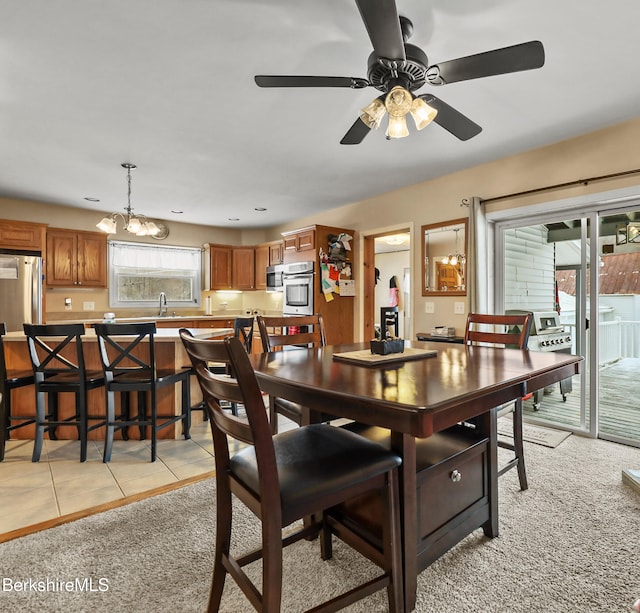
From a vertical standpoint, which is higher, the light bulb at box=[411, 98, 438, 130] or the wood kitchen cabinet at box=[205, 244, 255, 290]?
the light bulb at box=[411, 98, 438, 130]

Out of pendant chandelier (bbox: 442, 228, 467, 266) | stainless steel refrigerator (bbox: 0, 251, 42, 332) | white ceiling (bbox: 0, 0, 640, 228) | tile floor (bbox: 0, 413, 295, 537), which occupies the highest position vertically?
white ceiling (bbox: 0, 0, 640, 228)

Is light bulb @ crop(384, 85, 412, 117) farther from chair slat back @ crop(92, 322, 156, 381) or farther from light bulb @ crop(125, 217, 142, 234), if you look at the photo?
light bulb @ crop(125, 217, 142, 234)

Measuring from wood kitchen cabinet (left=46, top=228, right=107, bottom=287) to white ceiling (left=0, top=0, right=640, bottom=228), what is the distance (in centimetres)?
98

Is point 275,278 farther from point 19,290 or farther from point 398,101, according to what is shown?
point 398,101

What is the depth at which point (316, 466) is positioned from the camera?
1.21 metres

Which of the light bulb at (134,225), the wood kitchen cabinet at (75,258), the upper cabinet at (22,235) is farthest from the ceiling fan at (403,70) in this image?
the wood kitchen cabinet at (75,258)

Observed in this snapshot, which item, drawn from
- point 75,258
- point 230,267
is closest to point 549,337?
point 230,267

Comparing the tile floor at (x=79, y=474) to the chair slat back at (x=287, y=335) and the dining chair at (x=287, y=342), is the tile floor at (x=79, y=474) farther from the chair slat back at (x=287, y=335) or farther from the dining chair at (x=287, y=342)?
the chair slat back at (x=287, y=335)

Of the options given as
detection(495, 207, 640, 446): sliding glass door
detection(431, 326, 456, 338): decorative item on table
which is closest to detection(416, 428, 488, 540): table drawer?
detection(495, 207, 640, 446): sliding glass door

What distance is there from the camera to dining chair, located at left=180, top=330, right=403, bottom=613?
1.04 m

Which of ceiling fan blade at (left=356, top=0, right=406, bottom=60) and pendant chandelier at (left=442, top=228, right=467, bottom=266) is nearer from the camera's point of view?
ceiling fan blade at (left=356, top=0, right=406, bottom=60)

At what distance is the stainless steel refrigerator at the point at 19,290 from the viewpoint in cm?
427

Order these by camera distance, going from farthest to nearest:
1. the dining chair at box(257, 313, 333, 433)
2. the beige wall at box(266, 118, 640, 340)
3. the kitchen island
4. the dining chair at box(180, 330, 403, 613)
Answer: the kitchen island, the beige wall at box(266, 118, 640, 340), the dining chair at box(257, 313, 333, 433), the dining chair at box(180, 330, 403, 613)

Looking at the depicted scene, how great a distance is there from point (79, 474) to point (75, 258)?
12.2 feet
